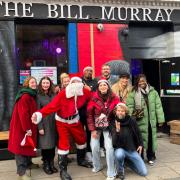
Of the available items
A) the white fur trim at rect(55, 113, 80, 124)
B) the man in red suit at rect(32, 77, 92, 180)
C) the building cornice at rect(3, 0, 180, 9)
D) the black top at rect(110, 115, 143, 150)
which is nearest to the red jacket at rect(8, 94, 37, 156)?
the man in red suit at rect(32, 77, 92, 180)

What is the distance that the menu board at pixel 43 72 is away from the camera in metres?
9.19

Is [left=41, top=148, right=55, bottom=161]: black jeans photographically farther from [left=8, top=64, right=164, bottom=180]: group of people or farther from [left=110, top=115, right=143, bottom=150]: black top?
[left=110, top=115, right=143, bottom=150]: black top

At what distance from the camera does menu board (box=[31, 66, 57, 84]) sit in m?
9.19

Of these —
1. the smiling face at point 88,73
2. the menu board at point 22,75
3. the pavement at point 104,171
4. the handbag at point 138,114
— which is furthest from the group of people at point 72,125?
the menu board at point 22,75

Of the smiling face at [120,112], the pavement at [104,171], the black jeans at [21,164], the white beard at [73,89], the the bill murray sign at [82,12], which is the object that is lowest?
the pavement at [104,171]

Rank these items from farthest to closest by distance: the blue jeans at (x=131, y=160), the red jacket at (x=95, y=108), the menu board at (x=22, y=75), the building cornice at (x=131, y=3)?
1. the building cornice at (x=131, y=3)
2. the menu board at (x=22, y=75)
3. the red jacket at (x=95, y=108)
4. the blue jeans at (x=131, y=160)

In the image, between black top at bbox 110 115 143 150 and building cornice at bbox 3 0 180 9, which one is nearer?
black top at bbox 110 115 143 150

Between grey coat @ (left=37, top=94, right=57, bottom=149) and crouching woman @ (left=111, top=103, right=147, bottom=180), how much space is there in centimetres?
102

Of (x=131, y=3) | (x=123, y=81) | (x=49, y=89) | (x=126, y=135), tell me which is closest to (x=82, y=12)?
(x=131, y=3)

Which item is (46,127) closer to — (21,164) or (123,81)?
(21,164)

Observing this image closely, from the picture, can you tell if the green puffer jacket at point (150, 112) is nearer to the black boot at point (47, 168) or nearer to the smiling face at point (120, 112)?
the smiling face at point (120, 112)

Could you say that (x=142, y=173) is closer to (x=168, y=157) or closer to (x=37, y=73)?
(x=168, y=157)

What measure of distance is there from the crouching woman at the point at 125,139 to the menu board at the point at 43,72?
3601mm

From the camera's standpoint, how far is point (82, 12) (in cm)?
927
